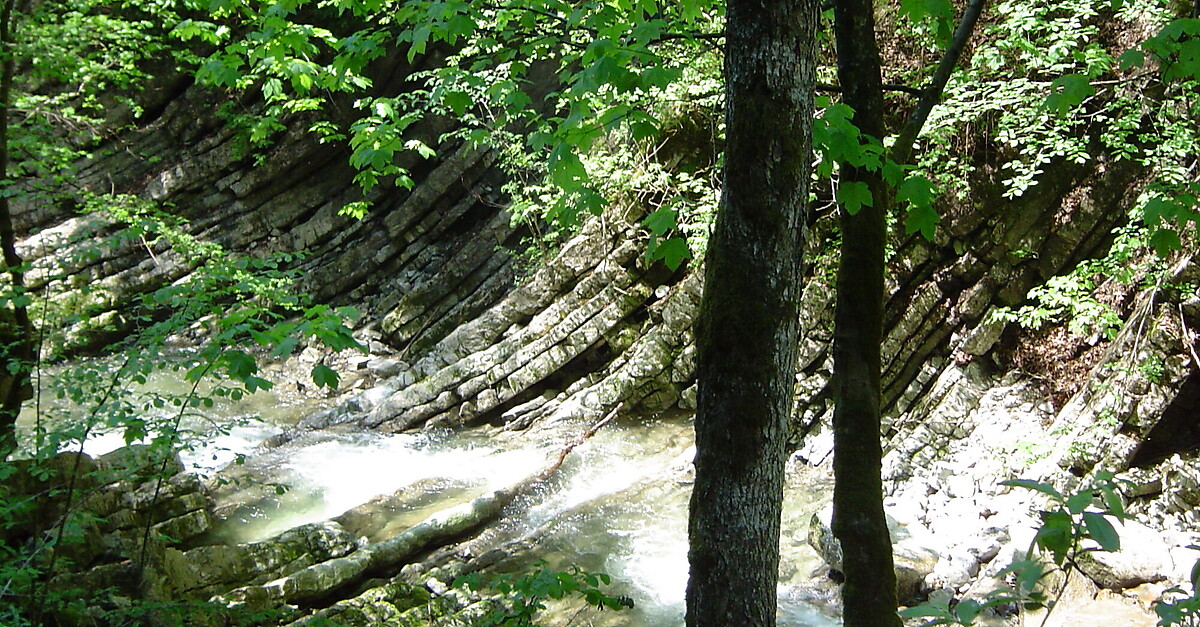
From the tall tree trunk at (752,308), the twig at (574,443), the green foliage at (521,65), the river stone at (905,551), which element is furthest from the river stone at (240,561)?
the tall tree trunk at (752,308)

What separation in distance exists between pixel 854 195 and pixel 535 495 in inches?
296

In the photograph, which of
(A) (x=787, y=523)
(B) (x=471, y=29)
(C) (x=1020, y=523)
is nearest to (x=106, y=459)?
(B) (x=471, y=29)

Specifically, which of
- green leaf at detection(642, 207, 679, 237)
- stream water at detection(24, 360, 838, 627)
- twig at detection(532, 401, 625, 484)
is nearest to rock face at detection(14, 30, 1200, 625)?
twig at detection(532, 401, 625, 484)

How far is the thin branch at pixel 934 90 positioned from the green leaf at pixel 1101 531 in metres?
2.37

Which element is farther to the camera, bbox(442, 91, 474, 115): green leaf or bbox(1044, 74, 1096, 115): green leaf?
bbox(442, 91, 474, 115): green leaf

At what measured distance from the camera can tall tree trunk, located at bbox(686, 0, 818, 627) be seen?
8.48 ft

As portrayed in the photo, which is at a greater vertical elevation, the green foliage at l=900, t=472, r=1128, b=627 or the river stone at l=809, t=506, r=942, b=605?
the green foliage at l=900, t=472, r=1128, b=627

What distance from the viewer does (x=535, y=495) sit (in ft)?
32.2

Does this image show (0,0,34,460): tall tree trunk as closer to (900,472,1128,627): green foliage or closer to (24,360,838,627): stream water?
(24,360,838,627): stream water

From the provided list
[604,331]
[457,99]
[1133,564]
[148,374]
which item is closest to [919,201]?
[457,99]

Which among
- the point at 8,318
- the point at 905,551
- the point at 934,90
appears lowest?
the point at 905,551

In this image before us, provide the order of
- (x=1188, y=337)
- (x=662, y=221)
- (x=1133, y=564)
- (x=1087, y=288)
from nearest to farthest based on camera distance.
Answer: (x=662, y=221), (x=1133, y=564), (x=1087, y=288), (x=1188, y=337)

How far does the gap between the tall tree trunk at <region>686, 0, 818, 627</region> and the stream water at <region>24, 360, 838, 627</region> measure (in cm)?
444

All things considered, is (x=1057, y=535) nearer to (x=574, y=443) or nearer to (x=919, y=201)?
(x=919, y=201)
